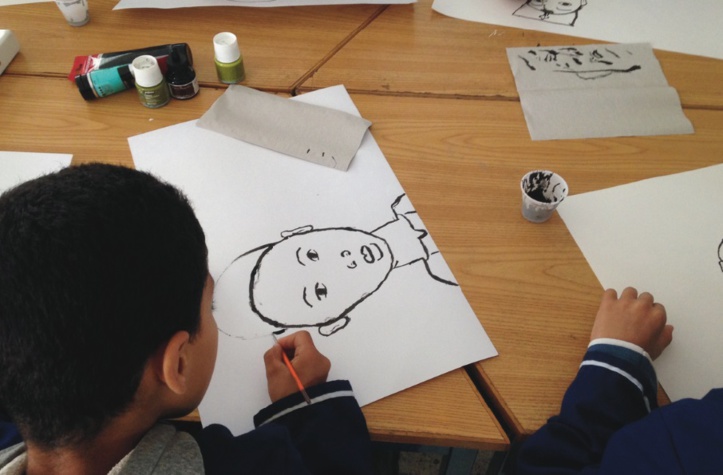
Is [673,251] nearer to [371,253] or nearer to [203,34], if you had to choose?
[371,253]

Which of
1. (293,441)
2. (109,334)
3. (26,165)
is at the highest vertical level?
(109,334)

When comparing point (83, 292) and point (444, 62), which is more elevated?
point (83, 292)

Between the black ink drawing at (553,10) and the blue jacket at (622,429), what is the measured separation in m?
0.71

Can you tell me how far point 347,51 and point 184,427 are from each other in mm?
687

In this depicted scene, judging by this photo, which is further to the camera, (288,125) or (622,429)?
(288,125)

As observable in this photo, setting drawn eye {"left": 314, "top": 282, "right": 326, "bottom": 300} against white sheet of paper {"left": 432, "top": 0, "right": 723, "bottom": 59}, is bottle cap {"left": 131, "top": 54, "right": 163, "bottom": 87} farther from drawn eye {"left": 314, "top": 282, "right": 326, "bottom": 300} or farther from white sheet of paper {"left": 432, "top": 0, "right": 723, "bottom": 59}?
white sheet of paper {"left": 432, "top": 0, "right": 723, "bottom": 59}

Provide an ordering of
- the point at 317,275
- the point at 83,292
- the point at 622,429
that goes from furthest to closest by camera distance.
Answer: the point at 317,275, the point at 622,429, the point at 83,292

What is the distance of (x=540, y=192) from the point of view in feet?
2.42

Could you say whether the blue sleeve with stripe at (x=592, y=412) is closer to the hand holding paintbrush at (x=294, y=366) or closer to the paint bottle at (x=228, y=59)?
the hand holding paintbrush at (x=294, y=366)

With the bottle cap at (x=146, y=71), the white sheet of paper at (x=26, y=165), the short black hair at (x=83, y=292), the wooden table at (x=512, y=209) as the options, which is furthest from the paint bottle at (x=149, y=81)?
the short black hair at (x=83, y=292)

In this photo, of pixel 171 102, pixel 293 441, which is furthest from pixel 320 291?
pixel 171 102

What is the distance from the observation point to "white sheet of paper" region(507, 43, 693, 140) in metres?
0.84

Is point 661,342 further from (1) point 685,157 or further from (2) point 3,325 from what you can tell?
(2) point 3,325

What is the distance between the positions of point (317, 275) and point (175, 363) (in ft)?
0.79
